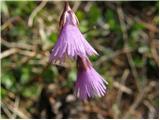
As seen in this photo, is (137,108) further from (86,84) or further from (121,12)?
(86,84)

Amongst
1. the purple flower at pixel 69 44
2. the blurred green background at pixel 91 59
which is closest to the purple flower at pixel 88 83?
the purple flower at pixel 69 44

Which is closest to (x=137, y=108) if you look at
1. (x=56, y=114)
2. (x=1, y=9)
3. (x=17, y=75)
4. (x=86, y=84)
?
(x=56, y=114)

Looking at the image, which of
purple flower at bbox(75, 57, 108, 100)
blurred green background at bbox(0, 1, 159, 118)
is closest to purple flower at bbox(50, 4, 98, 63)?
purple flower at bbox(75, 57, 108, 100)

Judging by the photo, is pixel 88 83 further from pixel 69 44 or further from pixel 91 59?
pixel 91 59

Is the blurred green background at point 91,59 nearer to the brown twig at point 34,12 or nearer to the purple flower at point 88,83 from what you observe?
the brown twig at point 34,12

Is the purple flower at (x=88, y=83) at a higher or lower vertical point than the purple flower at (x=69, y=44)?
lower

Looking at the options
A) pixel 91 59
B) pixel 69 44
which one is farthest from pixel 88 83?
pixel 91 59
